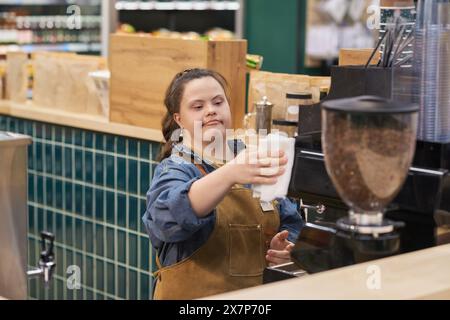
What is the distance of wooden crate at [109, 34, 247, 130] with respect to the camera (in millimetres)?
3816

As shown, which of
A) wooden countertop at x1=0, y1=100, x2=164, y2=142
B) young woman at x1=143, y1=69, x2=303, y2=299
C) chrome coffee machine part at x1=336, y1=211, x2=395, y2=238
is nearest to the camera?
chrome coffee machine part at x1=336, y1=211, x2=395, y2=238

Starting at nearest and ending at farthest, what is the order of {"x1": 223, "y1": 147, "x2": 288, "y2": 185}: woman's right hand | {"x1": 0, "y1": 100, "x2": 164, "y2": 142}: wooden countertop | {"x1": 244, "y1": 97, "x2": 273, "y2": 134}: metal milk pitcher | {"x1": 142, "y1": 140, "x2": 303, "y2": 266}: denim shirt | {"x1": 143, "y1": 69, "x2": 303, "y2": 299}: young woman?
{"x1": 223, "y1": 147, "x2": 288, "y2": 185}: woman's right hand
{"x1": 142, "y1": 140, "x2": 303, "y2": 266}: denim shirt
{"x1": 143, "y1": 69, "x2": 303, "y2": 299}: young woman
{"x1": 244, "y1": 97, "x2": 273, "y2": 134}: metal milk pitcher
{"x1": 0, "y1": 100, "x2": 164, "y2": 142}: wooden countertop

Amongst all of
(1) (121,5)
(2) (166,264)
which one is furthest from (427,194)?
(1) (121,5)

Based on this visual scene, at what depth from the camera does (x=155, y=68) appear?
404 cm

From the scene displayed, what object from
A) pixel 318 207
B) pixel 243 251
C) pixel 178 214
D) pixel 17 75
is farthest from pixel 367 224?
pixel 17 75

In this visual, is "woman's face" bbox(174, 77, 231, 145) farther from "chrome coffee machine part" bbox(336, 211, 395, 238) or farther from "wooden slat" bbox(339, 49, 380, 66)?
"wooden slat" bbox(339, 49, 380, 66)

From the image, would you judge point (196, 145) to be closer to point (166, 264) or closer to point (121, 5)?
point (166, 264)

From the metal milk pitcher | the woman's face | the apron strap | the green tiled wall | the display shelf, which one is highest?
the display shelf

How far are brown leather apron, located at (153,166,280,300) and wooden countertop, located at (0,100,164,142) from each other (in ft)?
4.69

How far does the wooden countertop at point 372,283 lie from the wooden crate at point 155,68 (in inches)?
75.4

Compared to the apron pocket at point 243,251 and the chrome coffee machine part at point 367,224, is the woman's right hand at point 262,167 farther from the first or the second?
the apron pocket at point 243,251

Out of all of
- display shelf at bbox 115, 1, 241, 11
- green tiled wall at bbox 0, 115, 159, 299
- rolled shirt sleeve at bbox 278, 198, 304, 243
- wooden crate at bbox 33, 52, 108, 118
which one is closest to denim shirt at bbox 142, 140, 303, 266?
rolled shirt sleeve at bbox 278, 198, 304, 243

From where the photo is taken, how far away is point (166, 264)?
2.61 metres

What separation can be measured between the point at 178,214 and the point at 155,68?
1795 mm
